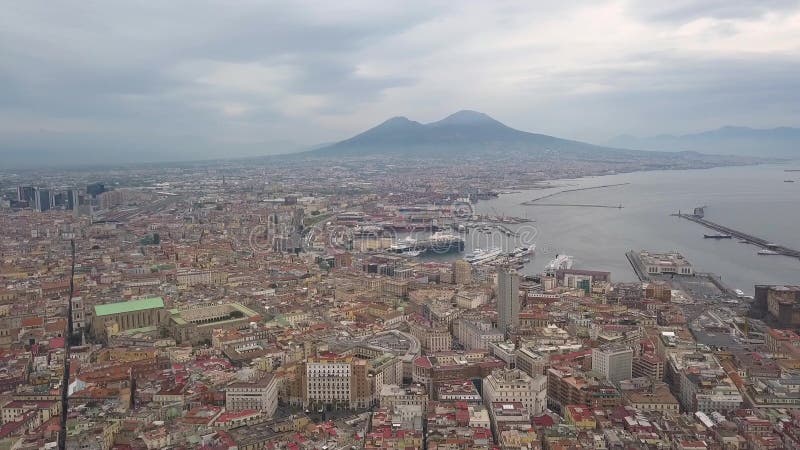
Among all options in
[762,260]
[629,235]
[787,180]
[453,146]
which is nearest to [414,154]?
[453,146]

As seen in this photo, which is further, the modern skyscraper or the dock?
the modern skyscraper

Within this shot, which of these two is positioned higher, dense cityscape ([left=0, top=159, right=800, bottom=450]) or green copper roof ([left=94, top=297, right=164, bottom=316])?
green copper roof ([left=94, top=297, right=164, bottom=316])

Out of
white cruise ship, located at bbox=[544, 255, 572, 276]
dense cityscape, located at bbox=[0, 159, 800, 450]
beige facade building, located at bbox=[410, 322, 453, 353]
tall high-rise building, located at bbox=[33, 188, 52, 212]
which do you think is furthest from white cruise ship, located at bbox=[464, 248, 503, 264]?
tall high-rise building, located at bbox=[33, 188, 52, 212]

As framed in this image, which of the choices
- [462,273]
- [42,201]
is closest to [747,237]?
[462,273]

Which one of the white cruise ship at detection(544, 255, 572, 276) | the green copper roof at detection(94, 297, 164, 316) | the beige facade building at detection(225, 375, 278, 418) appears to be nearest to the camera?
the beige facade building at detection(225, 375, 278, 418)

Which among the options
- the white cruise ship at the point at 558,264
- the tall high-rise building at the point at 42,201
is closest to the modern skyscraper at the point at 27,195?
the tall high-rise building at the point at 42,201

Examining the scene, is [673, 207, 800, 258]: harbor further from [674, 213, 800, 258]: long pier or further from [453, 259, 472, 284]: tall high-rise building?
[453, 259, 472, 284]: tall high-rise building

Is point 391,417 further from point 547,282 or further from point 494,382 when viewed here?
point 547,282
